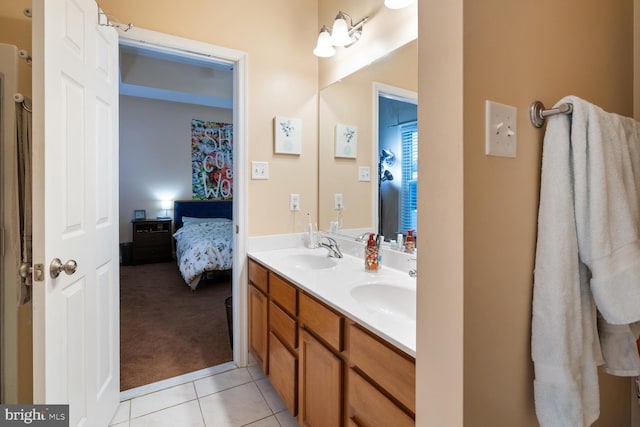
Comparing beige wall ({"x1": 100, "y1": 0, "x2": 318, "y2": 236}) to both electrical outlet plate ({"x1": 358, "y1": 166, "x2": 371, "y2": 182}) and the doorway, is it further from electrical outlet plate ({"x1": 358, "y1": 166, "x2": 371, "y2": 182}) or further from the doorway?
the doorway

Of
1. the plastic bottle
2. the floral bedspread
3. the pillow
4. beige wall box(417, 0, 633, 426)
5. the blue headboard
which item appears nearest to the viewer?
beige wall box(417, 0, 633, 426)

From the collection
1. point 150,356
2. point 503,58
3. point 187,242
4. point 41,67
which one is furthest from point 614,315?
point 187,242

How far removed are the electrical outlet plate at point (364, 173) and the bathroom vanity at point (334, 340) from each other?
520 millimetres

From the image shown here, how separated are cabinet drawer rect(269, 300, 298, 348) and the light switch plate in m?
→ 1.13

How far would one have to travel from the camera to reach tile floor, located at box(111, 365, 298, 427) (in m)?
1.59

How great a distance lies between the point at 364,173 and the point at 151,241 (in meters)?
4.31

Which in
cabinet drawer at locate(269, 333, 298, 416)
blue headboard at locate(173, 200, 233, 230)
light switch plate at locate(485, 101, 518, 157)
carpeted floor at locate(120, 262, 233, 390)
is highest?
light switch plate at locate(485, 101, 518, 157)

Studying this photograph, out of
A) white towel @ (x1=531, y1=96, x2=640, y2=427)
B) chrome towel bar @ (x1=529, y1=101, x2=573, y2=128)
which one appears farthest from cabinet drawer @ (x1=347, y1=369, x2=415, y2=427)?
chrome towel bar @ (x1=529, y1=101, x2=573, y2=128)

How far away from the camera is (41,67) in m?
1.03

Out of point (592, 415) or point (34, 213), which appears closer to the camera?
point (592, 415)

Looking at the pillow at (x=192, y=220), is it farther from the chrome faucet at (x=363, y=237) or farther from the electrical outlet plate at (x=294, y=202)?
the chrome faucet at (x=363, y=237)

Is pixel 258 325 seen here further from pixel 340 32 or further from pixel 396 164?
pixel 340 32

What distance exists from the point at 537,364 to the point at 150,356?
240 centimetres

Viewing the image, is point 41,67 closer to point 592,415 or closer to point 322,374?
point 322,374
